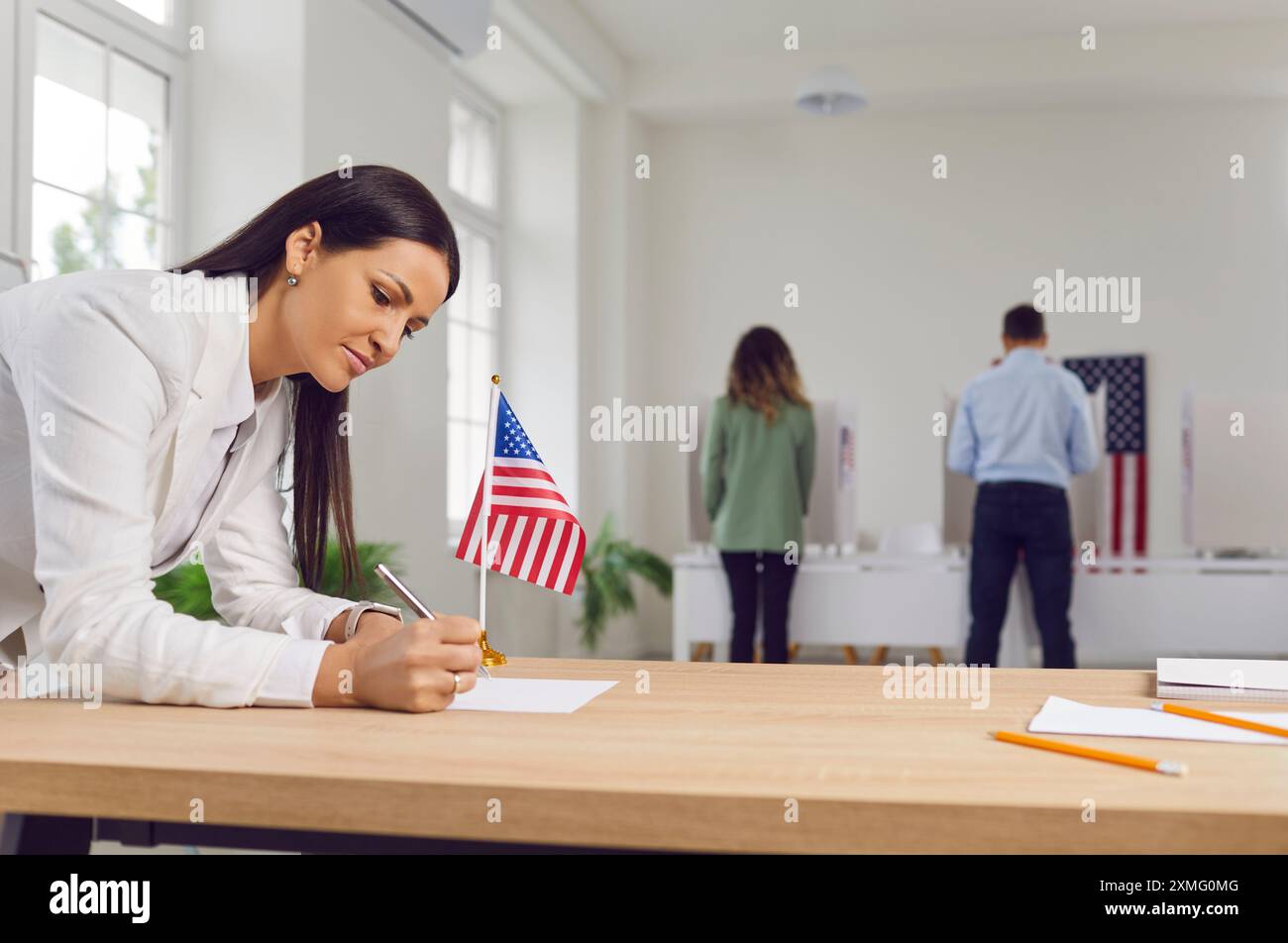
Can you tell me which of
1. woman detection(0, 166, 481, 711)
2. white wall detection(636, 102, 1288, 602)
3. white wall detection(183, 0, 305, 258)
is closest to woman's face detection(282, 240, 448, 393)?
woman detection(0, 166, 481, 711)

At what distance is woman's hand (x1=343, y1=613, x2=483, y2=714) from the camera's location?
3.11ft

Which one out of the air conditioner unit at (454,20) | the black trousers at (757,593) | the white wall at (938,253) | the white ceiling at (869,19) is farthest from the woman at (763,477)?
the white wall at (938,253)

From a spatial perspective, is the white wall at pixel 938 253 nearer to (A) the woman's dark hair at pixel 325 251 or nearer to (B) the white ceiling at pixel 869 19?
(B) the white ceiling at pixel 869 19

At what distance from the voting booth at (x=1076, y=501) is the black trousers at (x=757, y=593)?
781mm

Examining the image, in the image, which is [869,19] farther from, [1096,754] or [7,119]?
[1096,754]

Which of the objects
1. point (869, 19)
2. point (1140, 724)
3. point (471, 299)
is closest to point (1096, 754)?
point (1140, 724)

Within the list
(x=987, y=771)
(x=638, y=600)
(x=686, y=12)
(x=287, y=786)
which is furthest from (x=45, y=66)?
(x=638, y=600)

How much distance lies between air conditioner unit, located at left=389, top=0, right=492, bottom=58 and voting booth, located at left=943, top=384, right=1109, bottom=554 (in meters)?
2.50

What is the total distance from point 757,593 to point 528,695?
11.9 ft

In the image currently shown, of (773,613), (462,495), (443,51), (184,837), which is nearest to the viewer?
(184,837)

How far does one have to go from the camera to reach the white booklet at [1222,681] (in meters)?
1.04

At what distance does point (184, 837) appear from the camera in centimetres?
82

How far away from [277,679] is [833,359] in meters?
6.64
